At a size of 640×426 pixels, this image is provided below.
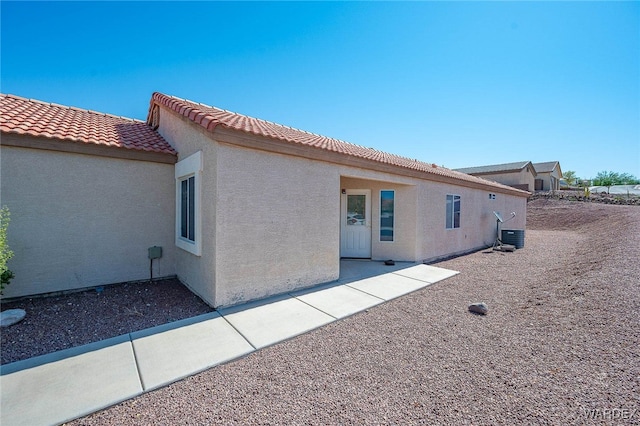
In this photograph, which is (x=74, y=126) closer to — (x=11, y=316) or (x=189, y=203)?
(x=189, y=203)

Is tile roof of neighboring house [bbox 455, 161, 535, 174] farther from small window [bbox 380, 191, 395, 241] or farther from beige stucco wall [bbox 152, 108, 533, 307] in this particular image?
beige stucco wall [bbox 152, 108, 533, 307]

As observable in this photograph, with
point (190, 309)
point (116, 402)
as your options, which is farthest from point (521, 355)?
point (190, 309)

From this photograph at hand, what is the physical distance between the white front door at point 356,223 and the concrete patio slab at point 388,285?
2354 millimetres

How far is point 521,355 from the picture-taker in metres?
3.65

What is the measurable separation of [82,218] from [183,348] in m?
4.46

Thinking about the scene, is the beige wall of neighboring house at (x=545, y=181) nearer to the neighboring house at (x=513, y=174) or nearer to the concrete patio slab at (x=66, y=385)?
the neighboring house at (x=513, y=174)

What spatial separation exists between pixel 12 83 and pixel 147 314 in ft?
28.2

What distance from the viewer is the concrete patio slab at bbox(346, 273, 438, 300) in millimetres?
6121

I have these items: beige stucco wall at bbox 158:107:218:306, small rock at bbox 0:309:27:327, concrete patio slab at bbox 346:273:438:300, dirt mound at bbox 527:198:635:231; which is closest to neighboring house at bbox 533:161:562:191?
dirt mound at bbox 527:198:635:231

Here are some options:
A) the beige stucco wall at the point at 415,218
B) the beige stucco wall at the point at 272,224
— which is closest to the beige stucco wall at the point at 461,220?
the beige stucco wall at the point at 415,218

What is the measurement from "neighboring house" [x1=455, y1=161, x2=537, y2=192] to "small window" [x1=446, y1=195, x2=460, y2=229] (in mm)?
28757

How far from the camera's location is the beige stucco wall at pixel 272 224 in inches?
200

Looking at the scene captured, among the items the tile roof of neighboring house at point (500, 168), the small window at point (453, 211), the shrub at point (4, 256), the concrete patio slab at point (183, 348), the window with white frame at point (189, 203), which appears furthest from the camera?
the tile roof of neighboring house at point (500, 168)

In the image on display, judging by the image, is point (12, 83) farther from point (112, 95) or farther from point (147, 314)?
point (147, 314)
